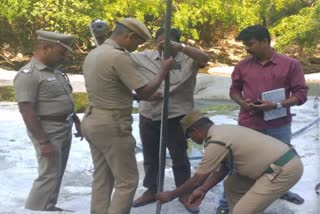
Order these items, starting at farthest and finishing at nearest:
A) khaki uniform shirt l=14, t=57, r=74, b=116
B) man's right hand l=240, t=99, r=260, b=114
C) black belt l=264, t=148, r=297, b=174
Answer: man's right hand l=240, t=99, r=260, b=114 < khaki uniform shirt l=14, t=57, r=74, b=116 < black belt l=264, t=148, r=297, b=174

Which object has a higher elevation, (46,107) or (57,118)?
(46,107)

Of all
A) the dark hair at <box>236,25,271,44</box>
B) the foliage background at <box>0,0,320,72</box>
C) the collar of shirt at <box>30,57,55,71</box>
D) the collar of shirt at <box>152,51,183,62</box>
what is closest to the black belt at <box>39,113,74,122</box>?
the collar of shirt at <box>30,57,55,71</box>

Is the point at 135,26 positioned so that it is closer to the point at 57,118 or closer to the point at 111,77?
the point at 111,77

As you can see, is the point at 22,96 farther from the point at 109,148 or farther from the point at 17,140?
the point at 17,140

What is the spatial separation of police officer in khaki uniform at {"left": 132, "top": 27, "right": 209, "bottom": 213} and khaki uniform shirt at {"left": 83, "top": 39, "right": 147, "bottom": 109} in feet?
1.93

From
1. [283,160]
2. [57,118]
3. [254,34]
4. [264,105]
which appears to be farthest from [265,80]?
[57,118]

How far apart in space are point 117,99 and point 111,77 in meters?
0.16

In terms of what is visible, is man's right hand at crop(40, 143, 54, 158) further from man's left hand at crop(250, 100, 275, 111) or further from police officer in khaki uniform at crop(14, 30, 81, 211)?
man's left hand at crop(250, 100, 275, 111)

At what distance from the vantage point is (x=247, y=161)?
3.58m

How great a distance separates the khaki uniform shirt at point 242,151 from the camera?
3449 millimetres

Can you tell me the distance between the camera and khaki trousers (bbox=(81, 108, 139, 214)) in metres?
3.73

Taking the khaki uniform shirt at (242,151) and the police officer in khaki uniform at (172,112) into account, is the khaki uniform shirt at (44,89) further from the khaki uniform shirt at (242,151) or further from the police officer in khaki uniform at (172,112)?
the khaki uniform shirt at (242,151)

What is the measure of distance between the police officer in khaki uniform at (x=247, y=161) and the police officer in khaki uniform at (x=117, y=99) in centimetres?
33

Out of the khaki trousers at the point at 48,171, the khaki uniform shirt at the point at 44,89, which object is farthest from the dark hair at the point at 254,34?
the khaki trousers at the point at 48,171
